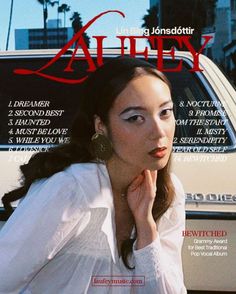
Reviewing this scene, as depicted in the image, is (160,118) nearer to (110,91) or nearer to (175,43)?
(110,91)

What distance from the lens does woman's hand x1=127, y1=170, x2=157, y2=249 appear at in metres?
1.38

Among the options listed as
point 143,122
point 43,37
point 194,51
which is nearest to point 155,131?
point 143,122

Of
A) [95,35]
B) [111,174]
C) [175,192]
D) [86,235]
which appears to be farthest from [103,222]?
[95,35]

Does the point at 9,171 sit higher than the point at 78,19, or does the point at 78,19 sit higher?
the point at 78,19

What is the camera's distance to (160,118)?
4.40 feet

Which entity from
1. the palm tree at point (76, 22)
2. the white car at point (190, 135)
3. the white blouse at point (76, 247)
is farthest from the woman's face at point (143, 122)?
the palm tree at point (76, 22)

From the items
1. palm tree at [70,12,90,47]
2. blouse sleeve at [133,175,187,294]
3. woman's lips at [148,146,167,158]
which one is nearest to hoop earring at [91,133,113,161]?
woman's lips at [148,146,167,158]

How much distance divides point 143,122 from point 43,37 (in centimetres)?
62

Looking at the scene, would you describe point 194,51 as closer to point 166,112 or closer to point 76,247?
point 166,112

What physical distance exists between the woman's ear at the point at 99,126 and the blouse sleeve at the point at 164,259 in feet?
1.09

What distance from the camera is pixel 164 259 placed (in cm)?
140

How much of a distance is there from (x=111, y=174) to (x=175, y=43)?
0.57 metres

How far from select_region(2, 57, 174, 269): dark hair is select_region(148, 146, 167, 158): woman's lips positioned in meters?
0.15

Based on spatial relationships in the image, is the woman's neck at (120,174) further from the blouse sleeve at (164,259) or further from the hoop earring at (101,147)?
the blouse sleeve at (164,259)
